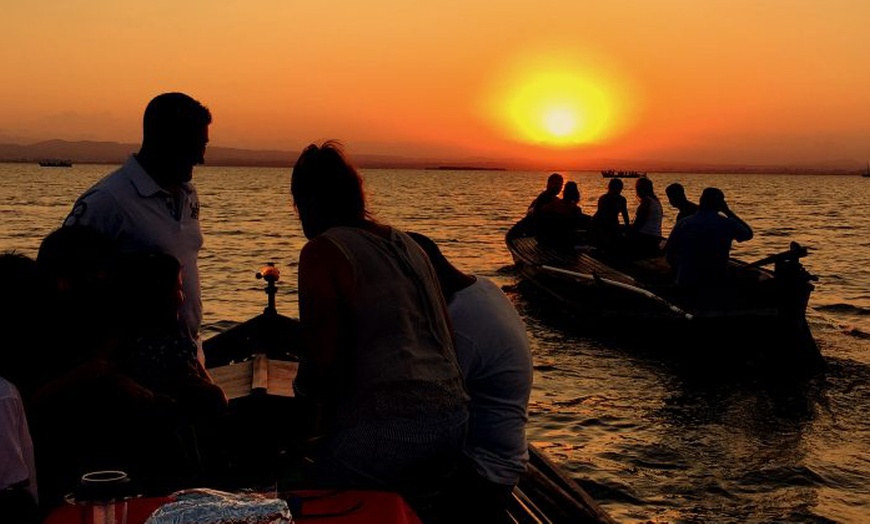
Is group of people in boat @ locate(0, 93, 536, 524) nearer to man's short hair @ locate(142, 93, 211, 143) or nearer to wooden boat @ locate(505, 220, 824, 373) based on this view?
man's short hair @ locate(142, 93, 211, 143)

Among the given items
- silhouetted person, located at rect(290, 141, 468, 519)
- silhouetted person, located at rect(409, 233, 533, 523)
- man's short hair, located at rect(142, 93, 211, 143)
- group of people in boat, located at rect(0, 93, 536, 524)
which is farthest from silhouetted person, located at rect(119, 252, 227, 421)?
silhouetted person, located at rect(409, 233, 533, 523)

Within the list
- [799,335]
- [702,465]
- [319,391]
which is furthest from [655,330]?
[319,391]

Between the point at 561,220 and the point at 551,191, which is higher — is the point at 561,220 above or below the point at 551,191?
below

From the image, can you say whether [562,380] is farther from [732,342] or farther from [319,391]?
[319,391]

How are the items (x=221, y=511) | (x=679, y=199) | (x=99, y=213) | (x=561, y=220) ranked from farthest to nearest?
(x=561, y=220) < (x=679, y=199) < (x=99, y=213) < (x=221, y=511)

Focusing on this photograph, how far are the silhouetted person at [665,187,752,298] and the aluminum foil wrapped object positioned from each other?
36.5ft

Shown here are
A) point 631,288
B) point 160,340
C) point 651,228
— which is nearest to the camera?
point 160,340

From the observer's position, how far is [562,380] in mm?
13812

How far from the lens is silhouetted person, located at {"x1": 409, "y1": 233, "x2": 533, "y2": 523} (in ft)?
12.1

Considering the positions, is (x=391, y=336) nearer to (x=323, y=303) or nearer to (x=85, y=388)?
(x=323, y=303)

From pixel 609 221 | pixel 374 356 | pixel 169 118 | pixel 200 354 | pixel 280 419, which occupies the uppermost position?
pixel 169 118

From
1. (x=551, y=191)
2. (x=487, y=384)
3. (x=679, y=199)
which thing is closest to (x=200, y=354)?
(x=487, y=384)

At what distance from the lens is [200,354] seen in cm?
436

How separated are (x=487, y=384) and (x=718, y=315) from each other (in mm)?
10337
